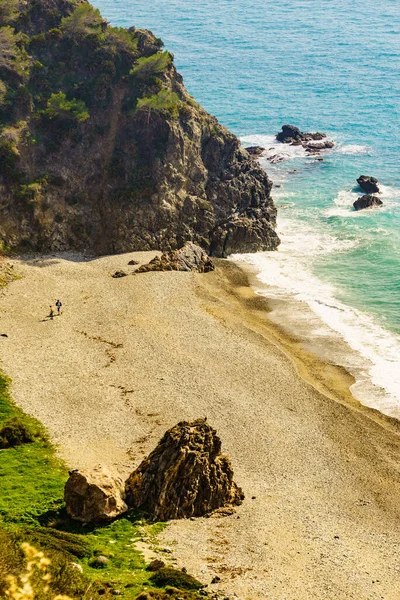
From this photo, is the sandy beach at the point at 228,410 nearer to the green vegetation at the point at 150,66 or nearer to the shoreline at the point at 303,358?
the shoreline at the point at 303,358

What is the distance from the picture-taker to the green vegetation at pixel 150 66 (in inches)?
3644

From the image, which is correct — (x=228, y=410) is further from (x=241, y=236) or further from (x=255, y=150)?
(x=255, y=150)

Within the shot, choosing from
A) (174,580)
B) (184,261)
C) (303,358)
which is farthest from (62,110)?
(174,580)

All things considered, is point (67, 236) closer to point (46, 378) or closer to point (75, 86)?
point (75, 86)

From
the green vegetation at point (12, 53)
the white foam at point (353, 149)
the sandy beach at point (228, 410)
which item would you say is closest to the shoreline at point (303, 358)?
the sandy beach at point (228, 410)

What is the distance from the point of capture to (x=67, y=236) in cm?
8394

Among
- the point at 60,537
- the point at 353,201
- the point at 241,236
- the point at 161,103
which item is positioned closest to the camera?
the point at 60,537

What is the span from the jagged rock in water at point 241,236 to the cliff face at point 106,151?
14 cm

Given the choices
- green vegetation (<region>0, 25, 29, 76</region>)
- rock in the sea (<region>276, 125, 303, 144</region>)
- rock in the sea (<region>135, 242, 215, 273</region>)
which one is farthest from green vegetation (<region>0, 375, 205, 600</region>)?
rock in the sea (<region>276, 125, 303, 144</region>)

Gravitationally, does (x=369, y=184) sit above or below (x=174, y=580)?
above

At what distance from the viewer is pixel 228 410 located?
177ft

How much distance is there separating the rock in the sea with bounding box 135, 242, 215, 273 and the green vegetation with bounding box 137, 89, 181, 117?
18050mm

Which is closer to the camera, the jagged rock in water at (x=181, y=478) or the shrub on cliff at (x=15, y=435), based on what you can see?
the jagged rock in water at (x=181, y=478)

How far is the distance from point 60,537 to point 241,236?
192 feet
